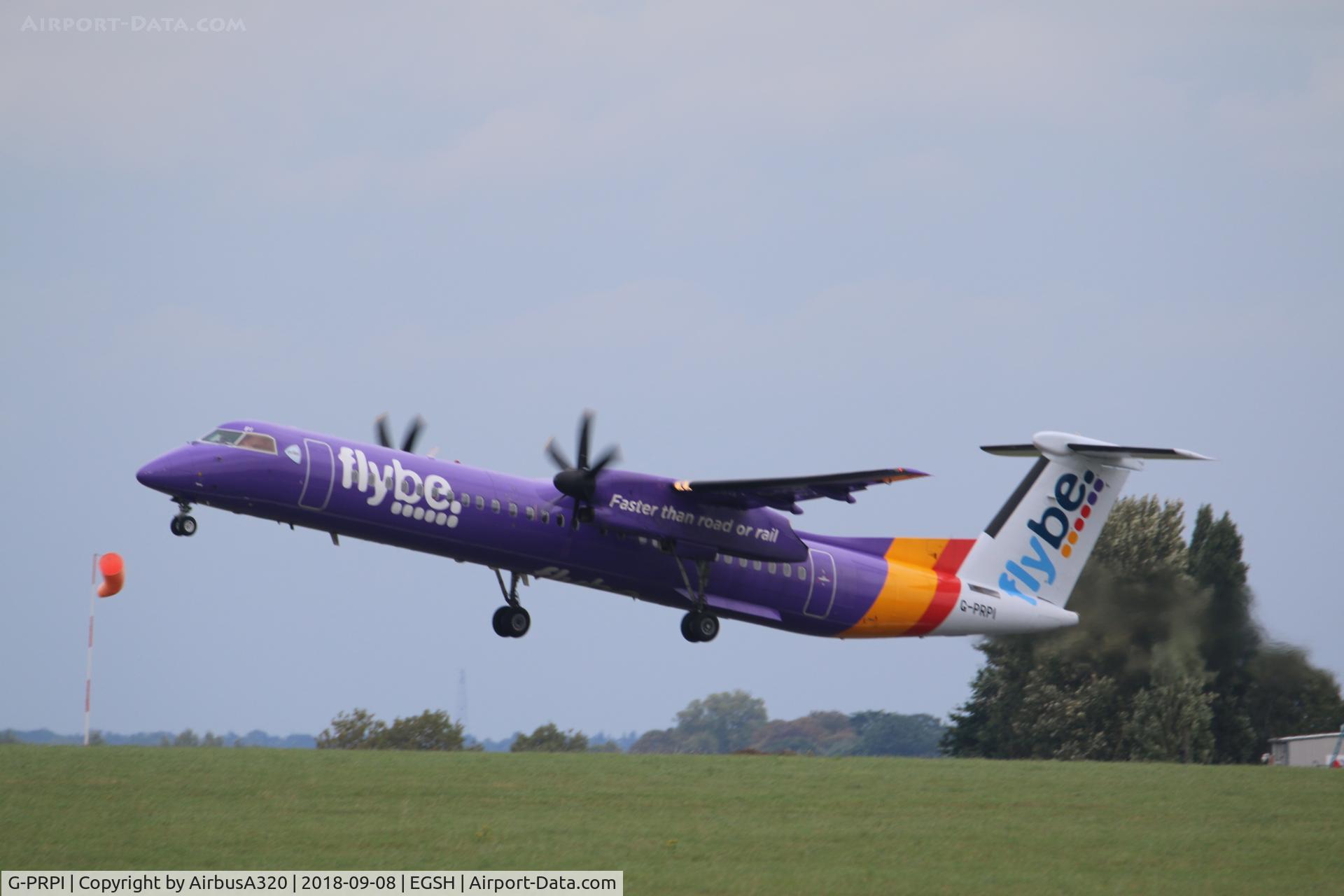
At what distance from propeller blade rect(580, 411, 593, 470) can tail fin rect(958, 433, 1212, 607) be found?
7912 millimetres

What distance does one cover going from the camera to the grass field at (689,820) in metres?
15.2

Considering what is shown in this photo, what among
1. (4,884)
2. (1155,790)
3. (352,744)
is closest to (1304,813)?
(1155,790)

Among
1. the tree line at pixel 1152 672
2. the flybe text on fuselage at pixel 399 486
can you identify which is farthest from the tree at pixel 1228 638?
the flybe text on fuselage at pixel 399 486

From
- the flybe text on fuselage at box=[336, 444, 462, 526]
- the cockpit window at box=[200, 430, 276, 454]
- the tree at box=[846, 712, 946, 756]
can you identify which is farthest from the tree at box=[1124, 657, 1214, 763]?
the tree at box=[846, 712, 946, 756]

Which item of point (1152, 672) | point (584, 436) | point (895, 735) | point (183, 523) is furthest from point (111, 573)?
point (895, 735)

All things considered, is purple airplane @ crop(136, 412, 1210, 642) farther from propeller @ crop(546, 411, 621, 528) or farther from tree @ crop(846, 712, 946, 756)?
tree @ crop(846, 712, 946, 756)

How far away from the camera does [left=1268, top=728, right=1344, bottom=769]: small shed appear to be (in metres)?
29.8

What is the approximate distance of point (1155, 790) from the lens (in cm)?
2036

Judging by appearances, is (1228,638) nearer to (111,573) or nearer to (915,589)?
(915,589)

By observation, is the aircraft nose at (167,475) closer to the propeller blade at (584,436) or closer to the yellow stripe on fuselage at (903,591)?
the propeller blade at (584,436)

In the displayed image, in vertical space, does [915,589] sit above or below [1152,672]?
above

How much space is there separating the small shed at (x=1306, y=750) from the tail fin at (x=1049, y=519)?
6.55 meters

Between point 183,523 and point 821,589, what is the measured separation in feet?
35.5

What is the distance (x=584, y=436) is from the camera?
24.1m
